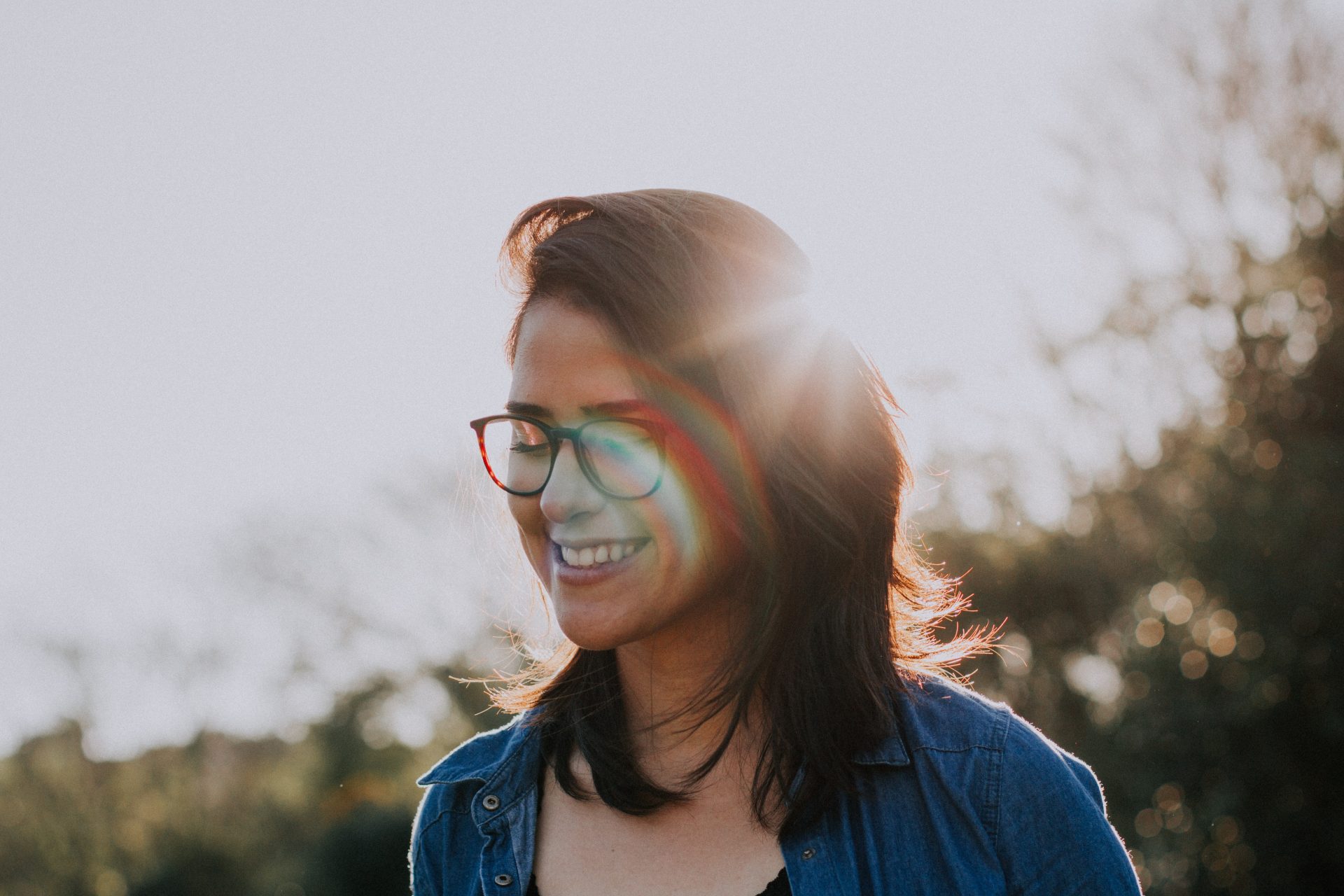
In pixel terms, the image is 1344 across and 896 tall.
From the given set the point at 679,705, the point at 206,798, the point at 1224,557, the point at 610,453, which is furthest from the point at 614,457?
the point at 206,798

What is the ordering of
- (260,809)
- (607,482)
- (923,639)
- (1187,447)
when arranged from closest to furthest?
(607,482) < (923,639) < (1187,447) < (260,809)

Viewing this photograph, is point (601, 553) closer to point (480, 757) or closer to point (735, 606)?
point (735, 606)

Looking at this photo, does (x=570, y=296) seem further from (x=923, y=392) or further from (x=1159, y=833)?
(x=923, y=392)

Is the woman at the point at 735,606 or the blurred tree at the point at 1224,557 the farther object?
the blurred tree at the point at 1224,557

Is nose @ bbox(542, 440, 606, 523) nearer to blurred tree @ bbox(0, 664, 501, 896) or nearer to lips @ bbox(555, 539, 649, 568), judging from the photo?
lips @ bbox(555, 539, 649, 568)

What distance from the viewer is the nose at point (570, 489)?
1.83 metres

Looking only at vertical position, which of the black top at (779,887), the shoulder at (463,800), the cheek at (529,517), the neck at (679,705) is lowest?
the black top at (779,887)

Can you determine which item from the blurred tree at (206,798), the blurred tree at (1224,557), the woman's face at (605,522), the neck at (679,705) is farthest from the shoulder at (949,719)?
the blurred tree at (206,798)

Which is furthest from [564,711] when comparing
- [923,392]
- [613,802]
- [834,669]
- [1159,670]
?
[923,392]

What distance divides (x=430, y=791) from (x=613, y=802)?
465 millimetres

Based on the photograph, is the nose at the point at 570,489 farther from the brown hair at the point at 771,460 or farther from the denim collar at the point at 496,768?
the denim collar at the point at 496,768

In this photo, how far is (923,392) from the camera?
8773mm

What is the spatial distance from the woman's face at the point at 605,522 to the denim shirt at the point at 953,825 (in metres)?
0.45

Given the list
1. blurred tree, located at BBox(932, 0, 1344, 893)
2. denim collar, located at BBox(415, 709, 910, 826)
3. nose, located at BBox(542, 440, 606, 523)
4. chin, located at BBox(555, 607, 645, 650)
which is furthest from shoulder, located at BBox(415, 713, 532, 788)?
blurred tree, located at BBox(932, 0, 1344, 893)
